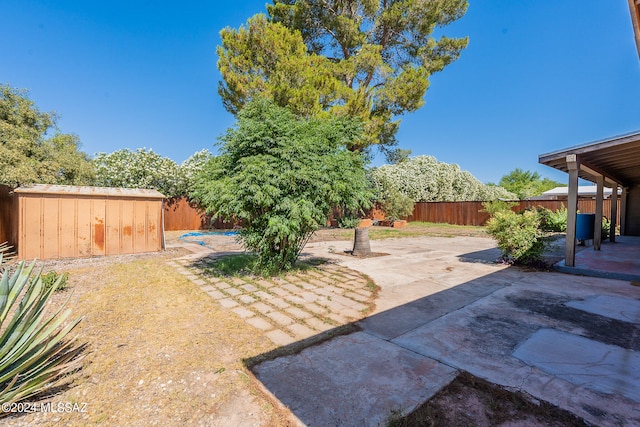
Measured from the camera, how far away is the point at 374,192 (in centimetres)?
527

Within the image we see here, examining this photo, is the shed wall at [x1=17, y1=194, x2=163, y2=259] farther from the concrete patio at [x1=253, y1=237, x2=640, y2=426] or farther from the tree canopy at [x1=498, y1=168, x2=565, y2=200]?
the tree canopy at [x1=498, y1=168, x2=565, y2=200]

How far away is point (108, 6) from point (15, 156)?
6528 mm

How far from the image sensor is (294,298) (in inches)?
151

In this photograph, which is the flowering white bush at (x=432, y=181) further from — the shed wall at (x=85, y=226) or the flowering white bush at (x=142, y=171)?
the shed wall at (x=85, y=226)

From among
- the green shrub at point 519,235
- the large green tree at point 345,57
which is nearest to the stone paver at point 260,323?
the green shrub at point 519,235

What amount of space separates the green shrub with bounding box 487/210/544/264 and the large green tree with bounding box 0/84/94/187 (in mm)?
15440

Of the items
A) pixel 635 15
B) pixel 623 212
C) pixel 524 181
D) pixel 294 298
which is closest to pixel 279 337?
pixel 294 298

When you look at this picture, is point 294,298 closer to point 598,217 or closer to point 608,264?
point 608,264

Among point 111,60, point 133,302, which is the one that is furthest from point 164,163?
point 133,302

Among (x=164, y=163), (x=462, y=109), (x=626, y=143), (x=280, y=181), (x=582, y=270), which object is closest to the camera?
(x=280, y=181)

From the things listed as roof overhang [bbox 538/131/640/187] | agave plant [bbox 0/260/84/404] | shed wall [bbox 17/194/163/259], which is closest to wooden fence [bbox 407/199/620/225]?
roof overhang [bbox 538/131/640/187]

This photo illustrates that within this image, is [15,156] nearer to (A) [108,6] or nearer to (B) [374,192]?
(A) [108,6]

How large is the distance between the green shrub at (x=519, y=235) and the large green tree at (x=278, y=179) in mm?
3342

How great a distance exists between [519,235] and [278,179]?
16.9 ft
